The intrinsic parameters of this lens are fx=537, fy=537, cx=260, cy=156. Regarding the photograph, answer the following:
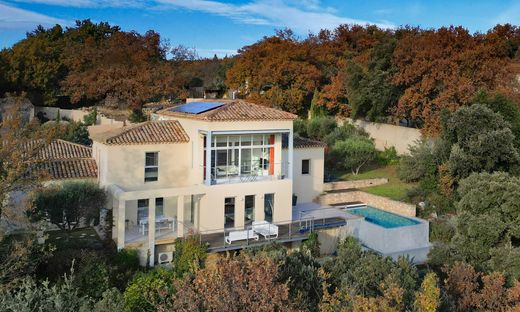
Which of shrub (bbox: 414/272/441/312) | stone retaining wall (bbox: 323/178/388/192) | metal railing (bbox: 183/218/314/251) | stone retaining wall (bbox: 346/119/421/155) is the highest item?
stone retaining wall (bbox: 346/119/421/155)

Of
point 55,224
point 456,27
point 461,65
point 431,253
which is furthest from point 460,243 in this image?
point 456,27

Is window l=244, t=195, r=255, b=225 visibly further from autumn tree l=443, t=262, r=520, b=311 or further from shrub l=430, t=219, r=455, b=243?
autumn tree l=443, t=262, r=520, b=311

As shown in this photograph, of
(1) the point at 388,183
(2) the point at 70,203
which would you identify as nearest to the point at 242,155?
(2) the point at 70,203

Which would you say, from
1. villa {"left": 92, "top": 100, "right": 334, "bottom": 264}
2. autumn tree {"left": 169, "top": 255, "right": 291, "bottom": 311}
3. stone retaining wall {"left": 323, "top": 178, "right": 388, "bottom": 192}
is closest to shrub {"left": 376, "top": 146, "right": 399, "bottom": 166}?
stone retaining wall {"left": 323, "top": 178, "right": 388, "bottom": 192}

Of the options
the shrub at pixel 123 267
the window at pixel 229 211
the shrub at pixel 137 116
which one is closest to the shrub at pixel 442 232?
the window at pixel 229 211

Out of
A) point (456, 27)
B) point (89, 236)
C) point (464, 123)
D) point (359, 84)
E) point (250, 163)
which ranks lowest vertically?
point (89, 236)

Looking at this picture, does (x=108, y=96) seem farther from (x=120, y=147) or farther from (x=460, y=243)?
(x=460, y=243)

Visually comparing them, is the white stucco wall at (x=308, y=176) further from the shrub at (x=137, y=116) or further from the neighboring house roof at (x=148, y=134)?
the shrub at (x=137, y=116)
